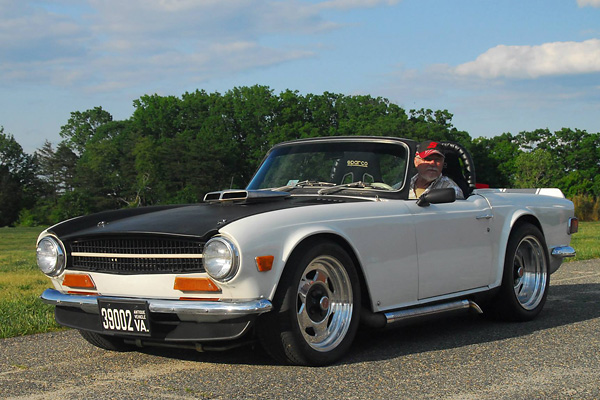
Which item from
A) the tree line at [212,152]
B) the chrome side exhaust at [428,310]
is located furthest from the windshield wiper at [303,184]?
the tree line at [212,152]

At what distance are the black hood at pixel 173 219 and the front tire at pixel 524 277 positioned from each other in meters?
1.85

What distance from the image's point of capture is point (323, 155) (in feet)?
20.4

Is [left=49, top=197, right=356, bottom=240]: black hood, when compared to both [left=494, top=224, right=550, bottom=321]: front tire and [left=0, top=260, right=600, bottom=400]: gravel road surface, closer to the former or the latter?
[left=0, top=260, right=600, bottom=400]: gravel road surface

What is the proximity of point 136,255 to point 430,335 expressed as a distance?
2.47 metres

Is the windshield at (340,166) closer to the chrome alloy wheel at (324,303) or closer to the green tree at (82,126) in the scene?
the chrome alloy wheel at (324,303)

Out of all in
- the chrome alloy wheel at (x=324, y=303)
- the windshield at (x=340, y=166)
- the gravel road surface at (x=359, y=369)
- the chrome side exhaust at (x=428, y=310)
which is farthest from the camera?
the windshield at (x=340, y=166)

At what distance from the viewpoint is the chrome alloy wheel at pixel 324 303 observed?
473 centimetres

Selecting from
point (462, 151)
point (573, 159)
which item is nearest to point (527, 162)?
point (573, 159)

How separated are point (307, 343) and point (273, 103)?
99.2m

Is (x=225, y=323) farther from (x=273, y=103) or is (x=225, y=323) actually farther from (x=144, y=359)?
(x=273, y=103)

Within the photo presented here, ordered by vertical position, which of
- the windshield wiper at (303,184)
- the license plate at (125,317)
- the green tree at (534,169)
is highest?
the windshield wiper at (303,184)

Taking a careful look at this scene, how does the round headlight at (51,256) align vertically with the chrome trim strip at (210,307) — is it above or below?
above

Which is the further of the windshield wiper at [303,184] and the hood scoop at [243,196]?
the windshield wiper at [303,184]

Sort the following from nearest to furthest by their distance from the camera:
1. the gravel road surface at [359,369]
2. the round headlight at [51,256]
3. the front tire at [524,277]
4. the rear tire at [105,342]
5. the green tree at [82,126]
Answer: the gravel road surface at [359,369]
the round headlight at [51,256]
the rear tire at [105,342]
the front tire at [524,277]
the green tree at [82,126]
